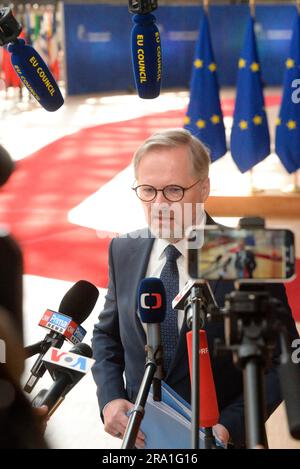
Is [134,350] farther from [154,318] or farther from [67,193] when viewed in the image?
[67,193]

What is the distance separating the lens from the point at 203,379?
156 cm

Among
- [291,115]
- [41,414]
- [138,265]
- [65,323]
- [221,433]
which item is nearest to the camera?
[41,414]

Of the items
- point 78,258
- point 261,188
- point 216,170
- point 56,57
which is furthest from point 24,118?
point 78,258

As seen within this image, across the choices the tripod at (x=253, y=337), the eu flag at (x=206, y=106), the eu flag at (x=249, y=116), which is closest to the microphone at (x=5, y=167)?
the tripod at (x=253, y=337)

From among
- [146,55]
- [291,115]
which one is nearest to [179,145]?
[146,55]

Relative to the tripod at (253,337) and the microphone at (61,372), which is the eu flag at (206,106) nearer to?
the microphone at (61,372)

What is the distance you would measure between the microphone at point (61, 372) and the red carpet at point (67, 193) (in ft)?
9.87

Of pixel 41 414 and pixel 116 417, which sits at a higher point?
pixel 41 414

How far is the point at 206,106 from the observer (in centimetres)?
848

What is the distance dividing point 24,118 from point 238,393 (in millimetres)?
13482

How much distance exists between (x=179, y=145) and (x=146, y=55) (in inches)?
11.3

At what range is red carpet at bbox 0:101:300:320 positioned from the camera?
7.04 metres

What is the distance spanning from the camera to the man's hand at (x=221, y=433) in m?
1.96

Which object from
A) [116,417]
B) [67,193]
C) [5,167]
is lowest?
[67,193]
